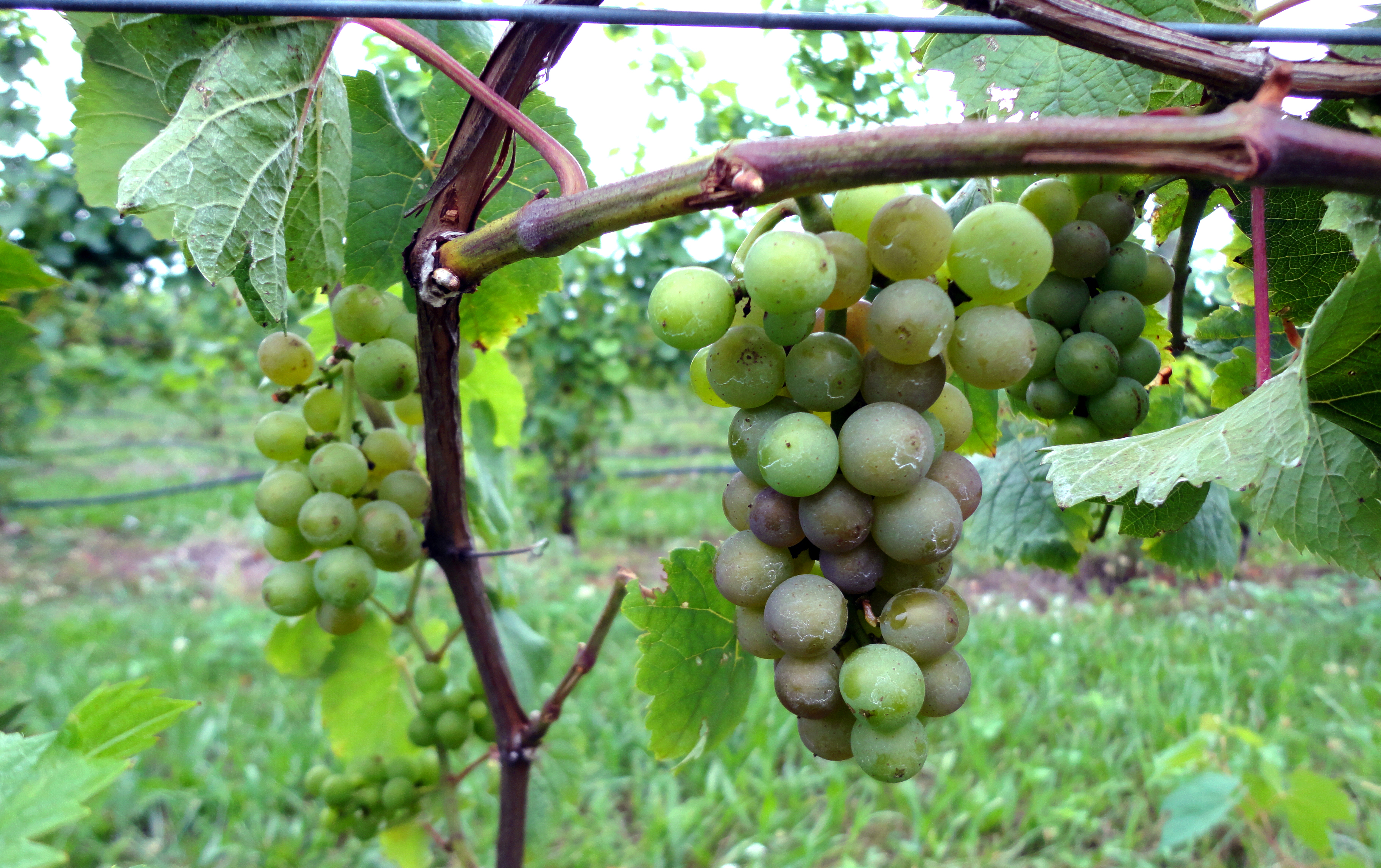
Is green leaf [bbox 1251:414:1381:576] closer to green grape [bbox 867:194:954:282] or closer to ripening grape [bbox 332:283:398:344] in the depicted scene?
green grape [bbox 867:194:954:282]

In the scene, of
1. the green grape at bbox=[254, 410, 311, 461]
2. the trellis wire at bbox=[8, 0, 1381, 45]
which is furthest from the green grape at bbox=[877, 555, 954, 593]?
the green grape at bbox=[254, 410, 311, 461]

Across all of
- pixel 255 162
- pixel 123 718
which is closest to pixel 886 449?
pixel 255 162

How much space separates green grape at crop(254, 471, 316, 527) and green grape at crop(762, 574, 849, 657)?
0.71 meters

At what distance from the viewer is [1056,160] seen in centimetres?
43

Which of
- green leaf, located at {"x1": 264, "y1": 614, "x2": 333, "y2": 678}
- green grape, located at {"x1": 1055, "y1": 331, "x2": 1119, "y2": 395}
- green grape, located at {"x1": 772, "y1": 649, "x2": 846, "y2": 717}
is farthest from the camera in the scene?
green leaf, located at {"x1": 264, "y1": 614, "x2": 333, "y2": 678}

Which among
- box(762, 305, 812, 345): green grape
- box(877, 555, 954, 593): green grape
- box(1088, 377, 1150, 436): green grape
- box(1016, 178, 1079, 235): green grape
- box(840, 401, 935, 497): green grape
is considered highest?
box(1016, 178, 1079, 235): green grape

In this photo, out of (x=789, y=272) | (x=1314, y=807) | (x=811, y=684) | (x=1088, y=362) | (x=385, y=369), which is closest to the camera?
(x=789, y=272)

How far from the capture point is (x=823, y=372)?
578mm

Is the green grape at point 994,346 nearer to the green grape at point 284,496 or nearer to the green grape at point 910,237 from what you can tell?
the green grape at point 910,237

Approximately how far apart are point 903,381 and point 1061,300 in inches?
9.7

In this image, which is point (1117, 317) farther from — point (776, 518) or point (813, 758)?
point (813, 758)

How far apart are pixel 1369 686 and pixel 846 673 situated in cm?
349

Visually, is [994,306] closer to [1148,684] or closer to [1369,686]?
[1148,684]

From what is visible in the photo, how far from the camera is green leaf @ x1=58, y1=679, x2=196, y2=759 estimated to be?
0.70 metres
